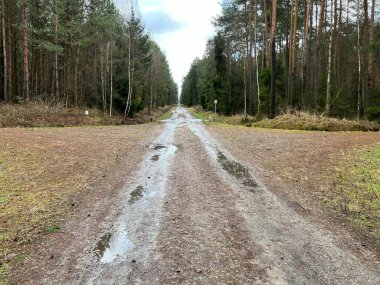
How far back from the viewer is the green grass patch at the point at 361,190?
5.40 m

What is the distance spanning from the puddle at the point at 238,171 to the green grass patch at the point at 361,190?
1867mm

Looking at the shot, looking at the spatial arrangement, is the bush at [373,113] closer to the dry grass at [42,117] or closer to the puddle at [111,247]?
the dry grass at [42,117]

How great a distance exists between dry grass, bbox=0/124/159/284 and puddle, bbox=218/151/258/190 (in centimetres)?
313

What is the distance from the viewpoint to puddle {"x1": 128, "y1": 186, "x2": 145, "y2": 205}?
241 inches

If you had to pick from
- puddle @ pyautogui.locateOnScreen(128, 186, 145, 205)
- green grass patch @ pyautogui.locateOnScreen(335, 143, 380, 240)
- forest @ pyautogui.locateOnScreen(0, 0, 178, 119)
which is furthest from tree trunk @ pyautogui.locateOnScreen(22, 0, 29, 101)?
green grass patch @ pyautogui.locateOnScreen(335, 143, 380, 240)

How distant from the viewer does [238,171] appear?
28.4 ft

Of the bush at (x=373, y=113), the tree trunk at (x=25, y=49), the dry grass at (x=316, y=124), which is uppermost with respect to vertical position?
the tree trunk at (x=25, y=49)

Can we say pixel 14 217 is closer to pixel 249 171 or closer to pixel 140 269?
pixel 140 269

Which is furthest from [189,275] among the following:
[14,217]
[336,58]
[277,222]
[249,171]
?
[336,58]

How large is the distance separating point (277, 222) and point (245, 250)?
3.98 ft

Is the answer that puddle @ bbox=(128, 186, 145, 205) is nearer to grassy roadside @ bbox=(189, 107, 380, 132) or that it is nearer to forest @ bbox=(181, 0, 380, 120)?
grassy roadside @ bbox=(189, 107, 380, 132)

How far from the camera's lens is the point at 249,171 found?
8.71 meters

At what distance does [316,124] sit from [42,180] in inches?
673

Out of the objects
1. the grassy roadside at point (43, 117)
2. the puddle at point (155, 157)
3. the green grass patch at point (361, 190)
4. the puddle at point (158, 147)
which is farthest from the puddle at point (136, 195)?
the grassy roadside at point (43, 117)
